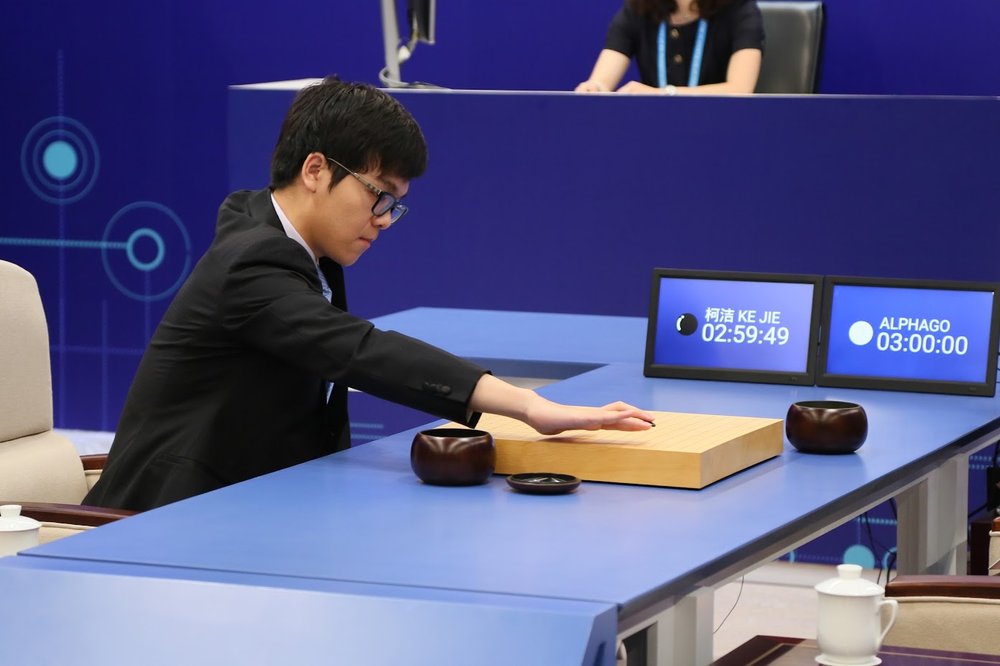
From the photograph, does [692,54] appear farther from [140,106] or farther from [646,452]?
[646,452]

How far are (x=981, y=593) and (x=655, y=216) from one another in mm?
2513

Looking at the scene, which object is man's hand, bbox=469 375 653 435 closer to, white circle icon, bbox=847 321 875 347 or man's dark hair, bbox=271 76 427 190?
man's dark hair, bbox=271 76 427 190

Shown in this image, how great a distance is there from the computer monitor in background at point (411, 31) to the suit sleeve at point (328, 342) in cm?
252

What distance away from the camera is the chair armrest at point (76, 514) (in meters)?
1.92

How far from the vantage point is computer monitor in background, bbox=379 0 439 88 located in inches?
173

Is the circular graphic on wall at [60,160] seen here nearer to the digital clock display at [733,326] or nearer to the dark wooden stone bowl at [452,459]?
the digital clock display at [733,326]

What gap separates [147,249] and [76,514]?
4.07 metres

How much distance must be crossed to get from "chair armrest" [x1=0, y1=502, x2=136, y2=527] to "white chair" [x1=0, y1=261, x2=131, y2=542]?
0.37 metres

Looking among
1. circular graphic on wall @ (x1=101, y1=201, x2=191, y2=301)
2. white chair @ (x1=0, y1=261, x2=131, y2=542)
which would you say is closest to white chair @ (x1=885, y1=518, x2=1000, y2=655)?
white chair @ (x1=0, y1=261, x2=131, y2=542)

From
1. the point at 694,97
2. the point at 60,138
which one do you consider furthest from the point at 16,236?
the point at 694,97

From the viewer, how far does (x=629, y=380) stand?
8.57ft

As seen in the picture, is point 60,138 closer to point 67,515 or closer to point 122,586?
point 67,515

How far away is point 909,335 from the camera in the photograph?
2559 mm

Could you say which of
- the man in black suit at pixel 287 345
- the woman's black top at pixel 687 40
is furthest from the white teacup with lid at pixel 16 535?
the woman's black top at pixel 687 40
